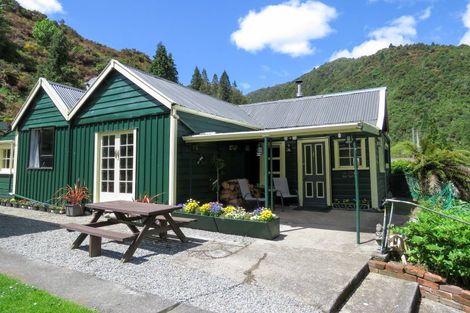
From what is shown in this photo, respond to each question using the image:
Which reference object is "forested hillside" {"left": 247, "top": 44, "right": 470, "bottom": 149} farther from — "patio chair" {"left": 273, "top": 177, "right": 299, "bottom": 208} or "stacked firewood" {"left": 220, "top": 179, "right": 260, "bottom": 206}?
"stacked firewood" {"left": 220, "top": 179, "right": 260, "bottom": 206}

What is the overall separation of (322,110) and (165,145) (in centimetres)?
692

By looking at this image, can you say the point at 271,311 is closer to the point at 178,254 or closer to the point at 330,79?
the point at 178,254

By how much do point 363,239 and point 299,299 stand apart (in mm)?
3251

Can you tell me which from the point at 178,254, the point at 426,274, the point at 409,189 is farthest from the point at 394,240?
the point at 409,189

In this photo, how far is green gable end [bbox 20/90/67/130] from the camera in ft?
33.7

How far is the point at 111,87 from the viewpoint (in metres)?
9.16

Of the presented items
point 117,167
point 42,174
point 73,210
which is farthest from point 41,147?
point 117,167

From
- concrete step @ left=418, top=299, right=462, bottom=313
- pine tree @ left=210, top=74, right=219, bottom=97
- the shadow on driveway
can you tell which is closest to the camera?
concrete step @ left=418, top=299, right=462, bottom=313

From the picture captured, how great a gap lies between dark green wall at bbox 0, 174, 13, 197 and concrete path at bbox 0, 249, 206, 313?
8887 mm

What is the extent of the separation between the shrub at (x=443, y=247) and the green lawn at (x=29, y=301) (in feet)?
14.2

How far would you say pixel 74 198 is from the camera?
902 cm

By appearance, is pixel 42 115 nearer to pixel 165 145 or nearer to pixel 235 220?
pixel 165 145

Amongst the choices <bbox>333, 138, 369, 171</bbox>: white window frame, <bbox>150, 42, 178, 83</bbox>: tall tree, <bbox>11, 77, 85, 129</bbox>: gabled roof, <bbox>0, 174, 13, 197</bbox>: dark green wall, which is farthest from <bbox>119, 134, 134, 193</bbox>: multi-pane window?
<bbox>150, 42, 178, 83</bbox>: tall tree

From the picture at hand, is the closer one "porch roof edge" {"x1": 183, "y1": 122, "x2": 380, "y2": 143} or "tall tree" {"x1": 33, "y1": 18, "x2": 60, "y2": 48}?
"porch roof edge" {"x1": 183, "y1": 122, "x2": 380, "y2": 143}
